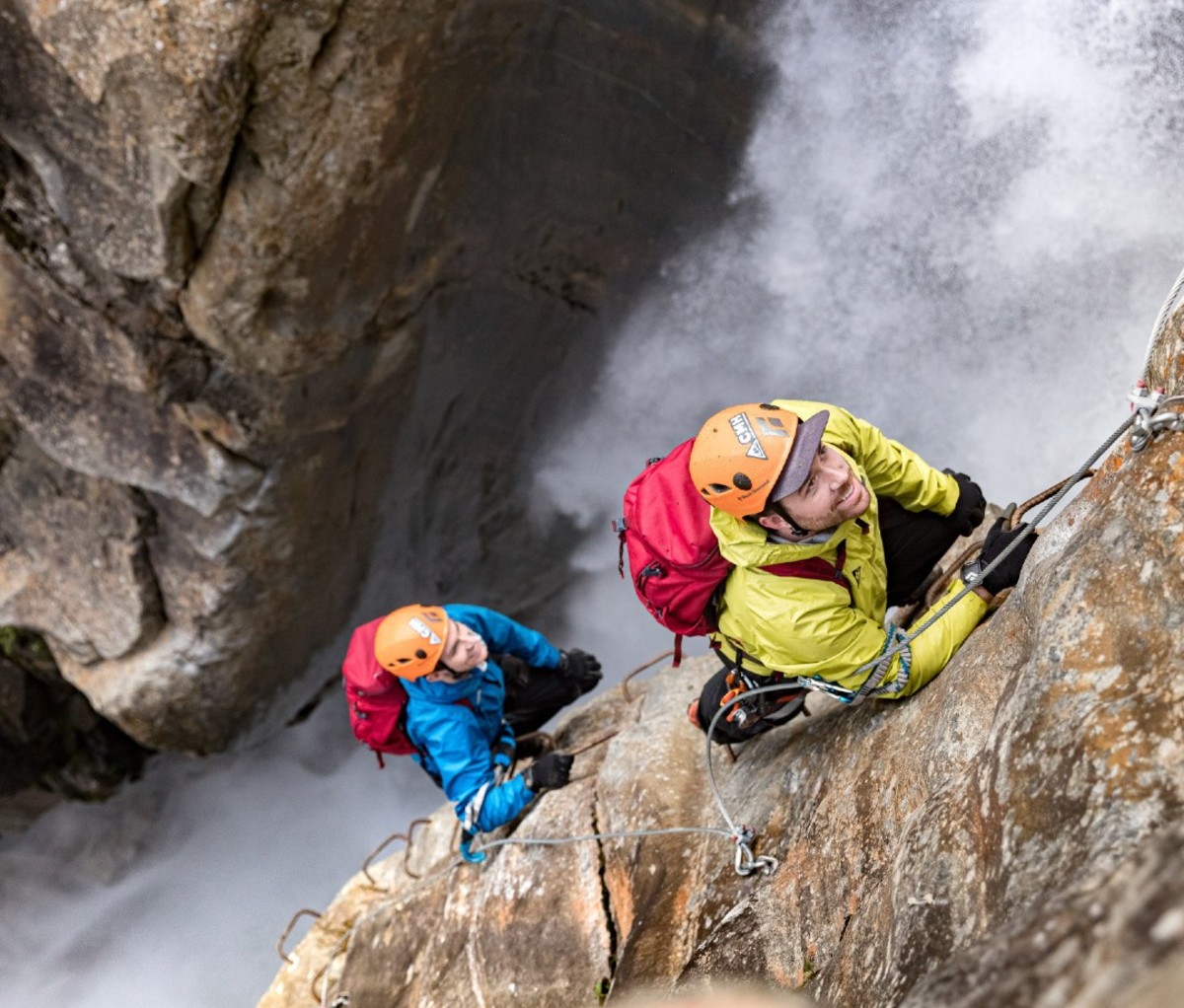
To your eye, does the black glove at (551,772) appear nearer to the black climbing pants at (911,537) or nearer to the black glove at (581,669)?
the black glove at (581,669)

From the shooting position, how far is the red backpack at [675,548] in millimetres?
3680

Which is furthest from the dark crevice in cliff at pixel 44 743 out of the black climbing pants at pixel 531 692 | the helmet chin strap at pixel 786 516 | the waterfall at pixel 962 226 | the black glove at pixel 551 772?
the helmet chin strap at pixel 786 516

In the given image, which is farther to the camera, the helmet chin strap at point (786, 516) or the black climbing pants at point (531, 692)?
the black climbing pants at point (531, 692)

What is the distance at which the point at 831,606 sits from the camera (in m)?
3.53

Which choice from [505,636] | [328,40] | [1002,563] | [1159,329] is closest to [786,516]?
[1002,563]

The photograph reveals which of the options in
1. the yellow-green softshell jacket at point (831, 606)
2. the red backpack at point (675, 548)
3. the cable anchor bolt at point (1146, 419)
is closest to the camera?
the cable anchor bolt at point (1146, 419)

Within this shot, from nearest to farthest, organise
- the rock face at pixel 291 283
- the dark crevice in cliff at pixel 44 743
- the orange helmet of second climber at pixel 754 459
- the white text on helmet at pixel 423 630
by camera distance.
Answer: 1. the orange helmet of second climber at pixel 754 459
2. the white text on helmet at pixel 423 630
3. the rock face at pixel 291 283
4. the dark crevice in cliff at pixel 44 743

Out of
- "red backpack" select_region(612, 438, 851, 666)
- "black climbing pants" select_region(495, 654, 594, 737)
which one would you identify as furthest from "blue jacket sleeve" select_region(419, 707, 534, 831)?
"red backpack" select_region(612, 438, 851, 666)

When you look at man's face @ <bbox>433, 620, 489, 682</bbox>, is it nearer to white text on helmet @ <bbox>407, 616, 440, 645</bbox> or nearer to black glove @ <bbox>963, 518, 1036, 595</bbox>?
white text on helmet @ <bbox>407, 616, 440, 645</bbox>

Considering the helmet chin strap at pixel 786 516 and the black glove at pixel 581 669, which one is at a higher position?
the helmet chin strap at pixel 786 516

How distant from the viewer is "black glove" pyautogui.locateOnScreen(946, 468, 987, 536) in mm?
4309

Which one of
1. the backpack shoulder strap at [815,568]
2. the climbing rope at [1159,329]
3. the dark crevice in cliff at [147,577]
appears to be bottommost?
the dark crevice in cliff at [147,577]

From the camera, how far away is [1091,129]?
6.29 m

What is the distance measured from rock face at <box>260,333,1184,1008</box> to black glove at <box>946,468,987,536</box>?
2.64 feet
